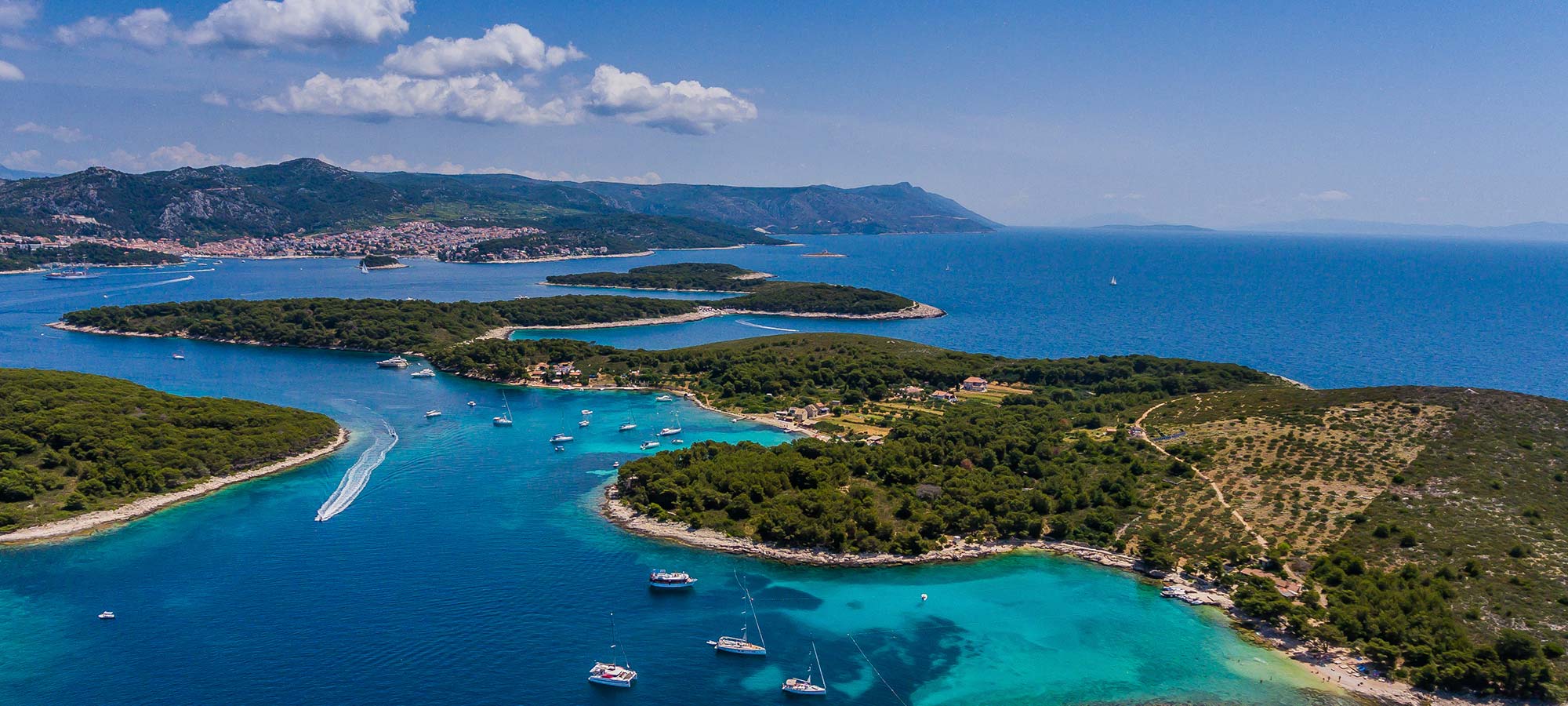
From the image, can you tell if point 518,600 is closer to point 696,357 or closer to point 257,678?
point 257,678

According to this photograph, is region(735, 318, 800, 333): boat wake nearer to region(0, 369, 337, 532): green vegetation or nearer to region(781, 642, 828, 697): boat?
region(0, 369, 337, 532): green vegetation

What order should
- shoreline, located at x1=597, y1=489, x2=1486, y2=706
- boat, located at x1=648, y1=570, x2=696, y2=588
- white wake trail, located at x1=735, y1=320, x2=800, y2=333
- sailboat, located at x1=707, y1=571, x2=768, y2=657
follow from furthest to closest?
white wake trail, located at x1=735, y1=320, x2=800, y2=333
boat, located at x1=648, y1=570, x2=696, y2=588
sailboat, located at x1=707, y1=571, x2=768, y2=657
shoreline, located at x1=597, y1=489, x2=1486, y2=706

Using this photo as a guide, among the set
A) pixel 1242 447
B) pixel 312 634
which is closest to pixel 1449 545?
pixel 1242 447

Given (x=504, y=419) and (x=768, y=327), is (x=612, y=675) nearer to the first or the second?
(x=504, y=419)

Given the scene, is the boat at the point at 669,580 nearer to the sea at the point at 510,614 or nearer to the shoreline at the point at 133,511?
the sea at the point at 510,614

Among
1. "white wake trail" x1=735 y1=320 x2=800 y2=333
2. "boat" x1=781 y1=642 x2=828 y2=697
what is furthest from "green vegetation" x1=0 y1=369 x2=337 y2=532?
"white wake trail" x1=735 y1=320 x2=800 y2=333
